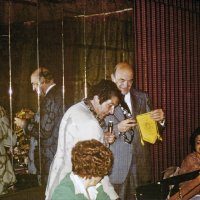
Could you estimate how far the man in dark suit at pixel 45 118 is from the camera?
14.2 feet

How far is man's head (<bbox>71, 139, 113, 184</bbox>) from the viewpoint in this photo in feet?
7.86

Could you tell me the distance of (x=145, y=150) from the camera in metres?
4.39

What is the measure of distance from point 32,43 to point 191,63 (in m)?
2.09

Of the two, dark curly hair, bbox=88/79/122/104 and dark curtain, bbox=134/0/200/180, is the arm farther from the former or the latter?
dark curly hair, bbox=88/79/122/104

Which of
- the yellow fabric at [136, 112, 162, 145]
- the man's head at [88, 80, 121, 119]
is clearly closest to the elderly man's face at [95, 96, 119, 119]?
the man's head at [88, 80, 121, 119]

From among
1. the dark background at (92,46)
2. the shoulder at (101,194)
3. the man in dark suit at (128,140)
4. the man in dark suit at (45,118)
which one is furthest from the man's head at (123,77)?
the shoulder at (101,194)

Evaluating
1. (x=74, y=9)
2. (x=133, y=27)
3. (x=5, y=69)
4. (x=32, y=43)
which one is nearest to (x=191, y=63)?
(x=133, y=27)

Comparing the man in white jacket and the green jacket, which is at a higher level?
the man in white jacket

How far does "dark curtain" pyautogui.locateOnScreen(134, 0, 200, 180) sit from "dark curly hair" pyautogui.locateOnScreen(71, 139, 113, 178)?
6.67 feet

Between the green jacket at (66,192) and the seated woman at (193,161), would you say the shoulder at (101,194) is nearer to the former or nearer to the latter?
the green jacket at (66,192)

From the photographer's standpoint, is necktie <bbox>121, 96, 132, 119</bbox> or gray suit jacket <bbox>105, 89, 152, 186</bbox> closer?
gray suit jacket <bbox>105, 89, 152, 186</bbox>

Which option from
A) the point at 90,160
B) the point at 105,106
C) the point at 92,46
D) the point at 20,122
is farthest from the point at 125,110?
the point at 90,160

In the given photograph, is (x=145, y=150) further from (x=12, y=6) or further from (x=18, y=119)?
(x=12, y=6)

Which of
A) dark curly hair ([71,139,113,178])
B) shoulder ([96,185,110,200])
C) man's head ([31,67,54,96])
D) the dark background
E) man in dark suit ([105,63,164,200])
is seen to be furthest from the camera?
man's head ([31,67,54,96])
